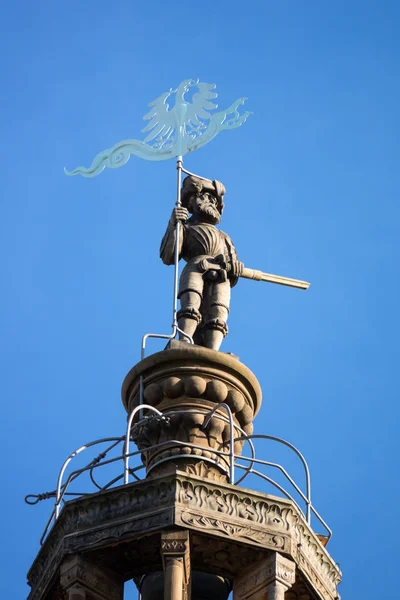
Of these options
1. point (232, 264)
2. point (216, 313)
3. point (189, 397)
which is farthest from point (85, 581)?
point (232, 264)

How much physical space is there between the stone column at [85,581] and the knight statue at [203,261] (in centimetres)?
615

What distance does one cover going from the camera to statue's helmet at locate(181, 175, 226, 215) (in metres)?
40.0

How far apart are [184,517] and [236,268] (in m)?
8.06

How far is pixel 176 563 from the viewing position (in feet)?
104

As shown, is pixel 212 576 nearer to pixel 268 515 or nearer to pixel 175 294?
pixel 268 515

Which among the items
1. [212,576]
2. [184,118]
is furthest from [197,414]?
[184,118]

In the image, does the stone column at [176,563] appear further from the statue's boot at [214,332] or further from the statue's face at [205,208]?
the statue's face at [205,208]

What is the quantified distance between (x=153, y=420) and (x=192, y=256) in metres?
4.70

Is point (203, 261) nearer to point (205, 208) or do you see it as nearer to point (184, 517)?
point (205, 208)

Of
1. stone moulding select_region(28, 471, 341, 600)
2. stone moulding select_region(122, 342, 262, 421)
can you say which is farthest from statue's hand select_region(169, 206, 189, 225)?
stone moulding select_region(28, 471, 341, 600)

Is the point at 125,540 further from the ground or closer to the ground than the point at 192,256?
closer to the ground

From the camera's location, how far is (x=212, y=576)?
3434 centimetres

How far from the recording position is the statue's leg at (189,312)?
124 feet

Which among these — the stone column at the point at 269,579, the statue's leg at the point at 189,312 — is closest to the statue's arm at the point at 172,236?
the statue's leg at the point at 189,312
